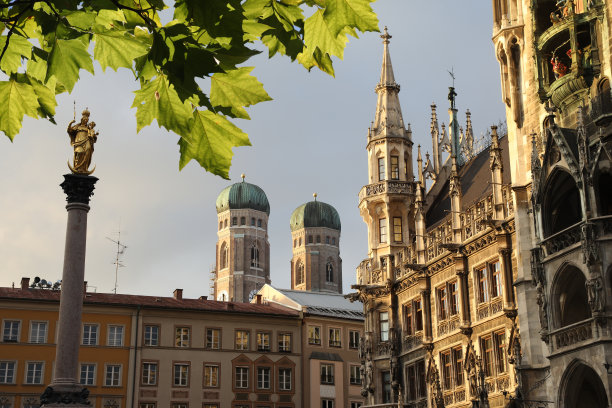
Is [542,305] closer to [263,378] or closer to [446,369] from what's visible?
[446,369]

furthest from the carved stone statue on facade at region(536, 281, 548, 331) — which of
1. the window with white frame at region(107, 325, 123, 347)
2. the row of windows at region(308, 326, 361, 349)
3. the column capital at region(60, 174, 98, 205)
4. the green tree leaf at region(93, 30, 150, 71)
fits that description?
the row of windows at region(308, 326, 361, 349)

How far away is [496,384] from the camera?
36.3 metres

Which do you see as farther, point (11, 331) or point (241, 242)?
point (241, 242)

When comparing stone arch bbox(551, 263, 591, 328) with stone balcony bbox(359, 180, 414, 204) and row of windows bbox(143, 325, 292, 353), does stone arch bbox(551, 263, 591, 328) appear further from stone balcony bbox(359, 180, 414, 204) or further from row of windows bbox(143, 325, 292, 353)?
row of windows bbox(143, 325, 292, 353)

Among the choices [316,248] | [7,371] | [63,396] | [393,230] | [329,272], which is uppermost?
[316,248]

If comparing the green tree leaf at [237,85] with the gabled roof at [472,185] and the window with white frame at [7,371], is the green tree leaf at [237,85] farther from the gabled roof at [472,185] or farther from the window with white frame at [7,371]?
the window with white frame at [7,371]

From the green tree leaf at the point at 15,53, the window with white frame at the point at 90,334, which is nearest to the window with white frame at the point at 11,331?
the window with white frame at the point at 90,334

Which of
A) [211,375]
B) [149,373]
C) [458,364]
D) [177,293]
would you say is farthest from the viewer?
[177,293]

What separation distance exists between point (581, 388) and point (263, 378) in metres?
42.0

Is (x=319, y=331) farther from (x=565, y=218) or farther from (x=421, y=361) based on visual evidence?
(x=565, y=218)

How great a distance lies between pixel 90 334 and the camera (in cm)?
6388

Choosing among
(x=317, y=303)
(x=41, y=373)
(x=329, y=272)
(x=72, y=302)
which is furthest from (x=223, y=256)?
(x=72, y=302)

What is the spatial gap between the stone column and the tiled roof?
2724 centimetres

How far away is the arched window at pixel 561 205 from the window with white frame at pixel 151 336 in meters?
41.7
